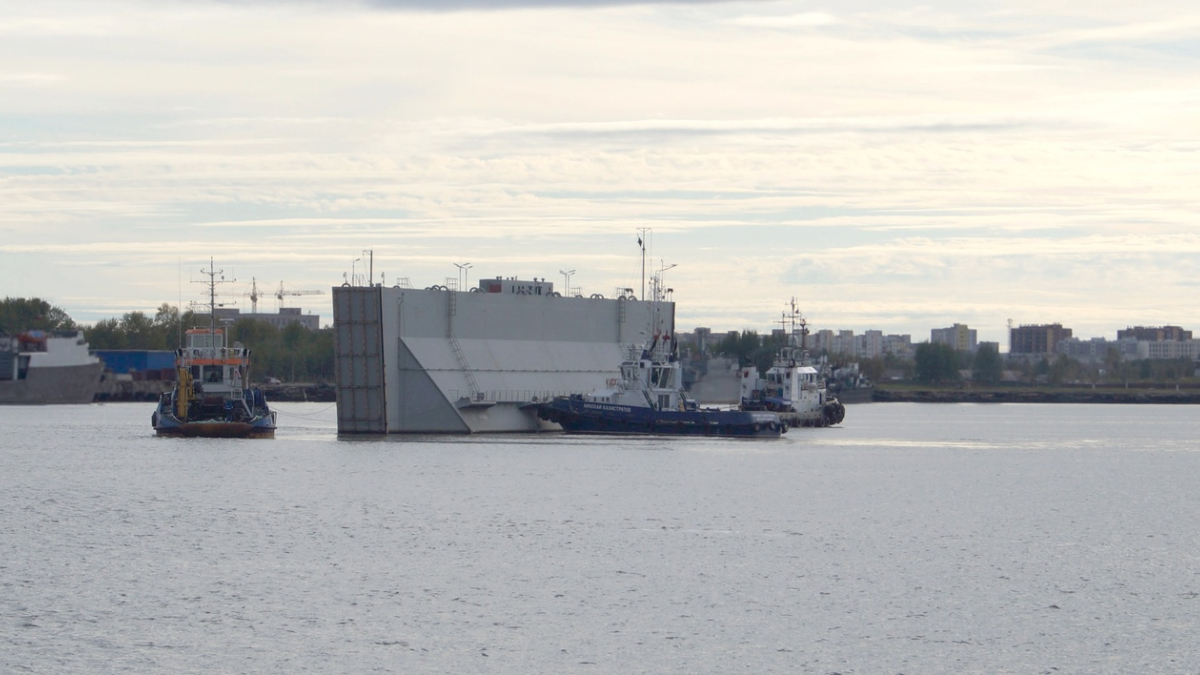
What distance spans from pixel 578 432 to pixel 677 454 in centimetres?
853

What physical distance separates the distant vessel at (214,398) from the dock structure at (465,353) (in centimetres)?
415

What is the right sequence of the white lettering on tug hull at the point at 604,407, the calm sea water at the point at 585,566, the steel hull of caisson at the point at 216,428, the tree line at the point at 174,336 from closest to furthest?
the calm sea water at the point at 585,566 → the steel hull of caisson at the point at 216,428 → the white lettering on tug hull at the point at 604,407 → the tree line at the point at 174,336

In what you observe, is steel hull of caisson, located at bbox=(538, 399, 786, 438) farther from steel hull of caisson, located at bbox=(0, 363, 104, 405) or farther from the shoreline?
the shoreline

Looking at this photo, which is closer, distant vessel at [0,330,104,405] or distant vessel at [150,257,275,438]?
distant vessel at [150,257,275,438]

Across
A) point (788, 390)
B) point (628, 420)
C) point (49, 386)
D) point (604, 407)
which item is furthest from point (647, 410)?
point (49, 386)

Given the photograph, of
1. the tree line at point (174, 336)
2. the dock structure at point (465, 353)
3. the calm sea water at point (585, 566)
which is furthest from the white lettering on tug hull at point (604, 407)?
the tree line at point (174, 336)

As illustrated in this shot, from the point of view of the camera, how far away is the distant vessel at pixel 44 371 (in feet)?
425

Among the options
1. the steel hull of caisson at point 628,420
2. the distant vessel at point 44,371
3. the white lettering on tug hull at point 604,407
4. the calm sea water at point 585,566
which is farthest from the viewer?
the distant vessel at point 44,371

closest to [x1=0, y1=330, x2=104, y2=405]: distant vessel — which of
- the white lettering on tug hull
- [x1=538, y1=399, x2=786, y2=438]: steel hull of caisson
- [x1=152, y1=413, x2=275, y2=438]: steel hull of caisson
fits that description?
[x1=152, y1=413, x2=275, y2=438]: steel hull of caisson

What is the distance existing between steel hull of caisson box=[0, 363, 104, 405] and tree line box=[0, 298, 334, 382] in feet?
98.9

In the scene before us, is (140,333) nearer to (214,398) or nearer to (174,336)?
(174,336)

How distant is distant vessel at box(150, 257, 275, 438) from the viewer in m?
64.6

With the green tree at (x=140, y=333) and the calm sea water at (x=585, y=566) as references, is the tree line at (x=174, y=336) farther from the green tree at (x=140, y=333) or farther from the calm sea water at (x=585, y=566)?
the calm sea water at (x=585, y=566)

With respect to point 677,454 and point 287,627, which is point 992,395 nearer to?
point 677,454
